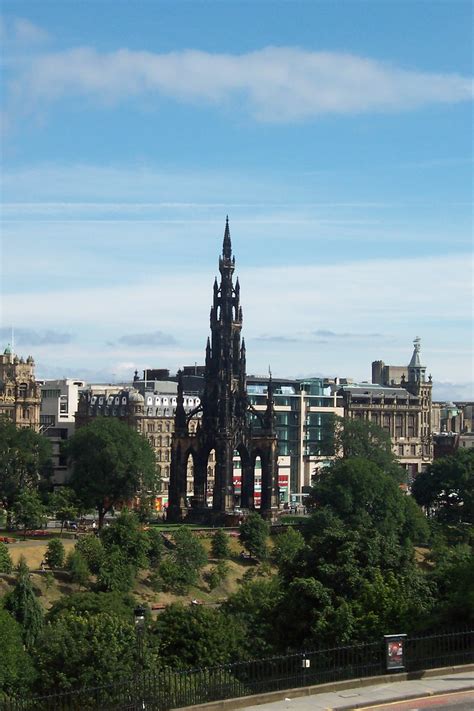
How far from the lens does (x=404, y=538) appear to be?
491ft

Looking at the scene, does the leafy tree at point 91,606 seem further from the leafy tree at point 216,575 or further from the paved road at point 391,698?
the leafy tree at point 216,575

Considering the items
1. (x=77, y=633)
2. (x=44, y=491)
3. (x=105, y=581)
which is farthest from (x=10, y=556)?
(x=77, y=633)

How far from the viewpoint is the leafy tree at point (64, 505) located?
150 m

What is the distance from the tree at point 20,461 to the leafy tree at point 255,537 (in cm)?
2781

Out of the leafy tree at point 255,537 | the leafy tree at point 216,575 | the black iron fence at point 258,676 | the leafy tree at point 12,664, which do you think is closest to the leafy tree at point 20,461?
the leafy tree at point 255,537

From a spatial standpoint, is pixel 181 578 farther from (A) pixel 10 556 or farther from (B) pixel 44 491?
(B) pixel 44 491

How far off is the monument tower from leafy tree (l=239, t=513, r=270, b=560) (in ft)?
65.6

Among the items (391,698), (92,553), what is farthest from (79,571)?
(391,698)

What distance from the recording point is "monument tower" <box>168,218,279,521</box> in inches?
6816

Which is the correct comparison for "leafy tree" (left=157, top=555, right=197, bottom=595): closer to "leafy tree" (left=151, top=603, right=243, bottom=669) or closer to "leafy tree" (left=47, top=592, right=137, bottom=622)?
"leafy tree" (left=47, top=592, right=137, bottom=622)

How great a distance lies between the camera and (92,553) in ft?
424

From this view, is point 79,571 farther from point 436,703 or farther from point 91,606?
point 436,703

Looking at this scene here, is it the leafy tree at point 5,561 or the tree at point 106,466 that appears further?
the tree at point 106,466

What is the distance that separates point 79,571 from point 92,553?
443cm
